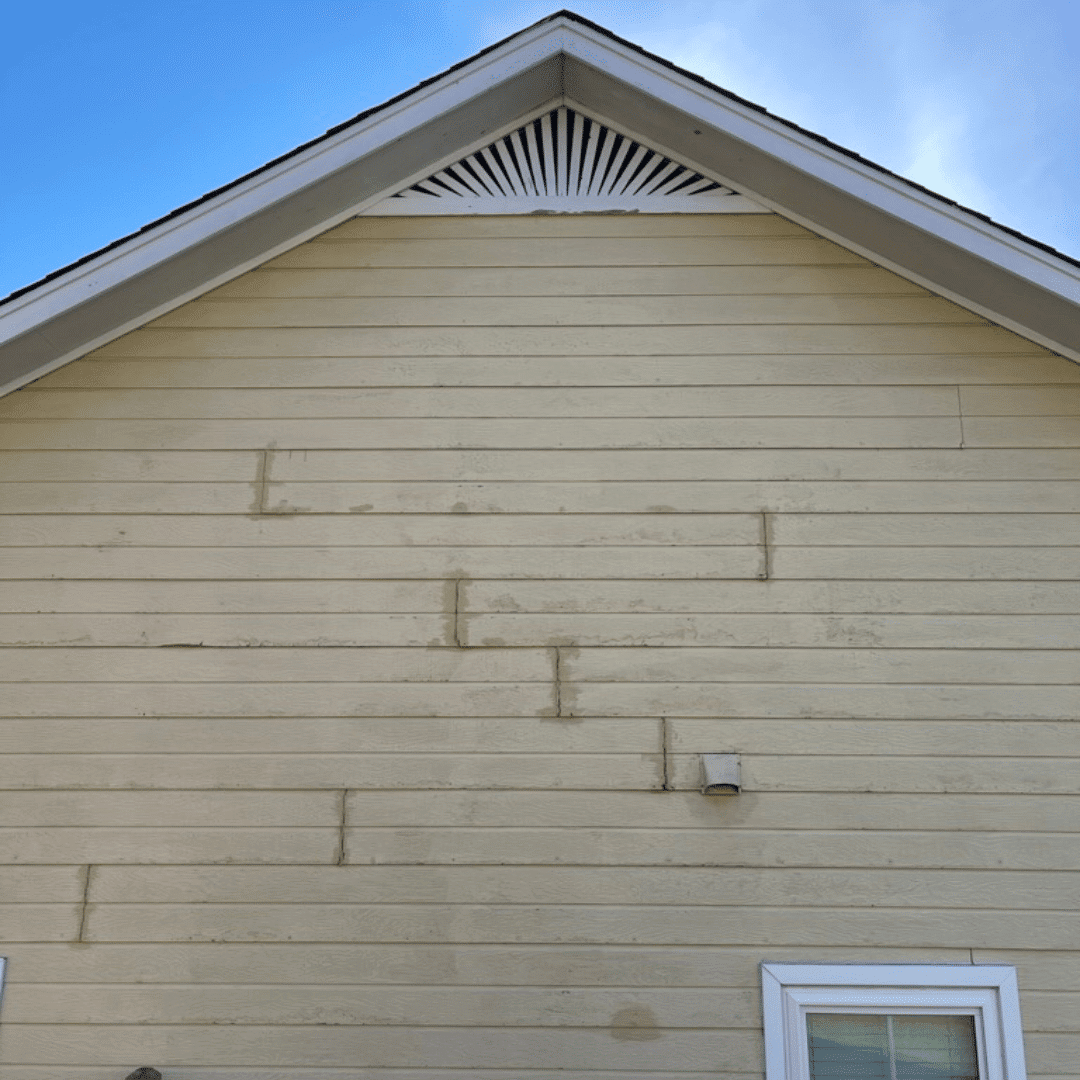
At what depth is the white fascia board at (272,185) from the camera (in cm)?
550

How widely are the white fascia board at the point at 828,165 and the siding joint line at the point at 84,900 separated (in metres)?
4.35

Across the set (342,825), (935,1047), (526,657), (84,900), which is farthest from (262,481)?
(935,1047)

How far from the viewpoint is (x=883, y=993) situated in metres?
4.91

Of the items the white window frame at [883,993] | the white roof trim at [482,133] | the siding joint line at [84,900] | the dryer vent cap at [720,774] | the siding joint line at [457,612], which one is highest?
the white roof trim at [482,133]

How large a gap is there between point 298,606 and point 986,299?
11.7ft

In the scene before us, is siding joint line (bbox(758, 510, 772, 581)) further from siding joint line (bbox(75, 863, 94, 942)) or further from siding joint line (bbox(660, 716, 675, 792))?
siding joint line (bbox(75, 863, 94, 942))

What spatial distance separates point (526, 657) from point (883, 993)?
2.02 metres

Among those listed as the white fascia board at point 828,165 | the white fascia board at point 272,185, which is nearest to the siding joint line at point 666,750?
the white fascia board at point 828,165

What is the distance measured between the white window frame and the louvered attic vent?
363 cm

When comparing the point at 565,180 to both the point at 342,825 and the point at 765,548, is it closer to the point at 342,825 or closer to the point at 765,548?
the point at 765,548

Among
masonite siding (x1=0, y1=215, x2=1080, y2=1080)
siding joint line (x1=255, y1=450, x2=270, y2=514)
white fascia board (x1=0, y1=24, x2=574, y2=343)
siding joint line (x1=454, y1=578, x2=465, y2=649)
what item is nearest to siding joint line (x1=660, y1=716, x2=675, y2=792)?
masonite siding (x1=0, y1=215, x2=1080, y2=1080)

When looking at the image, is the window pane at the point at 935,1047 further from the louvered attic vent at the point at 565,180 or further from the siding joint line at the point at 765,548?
the louvered attic vent at the point at 565,180

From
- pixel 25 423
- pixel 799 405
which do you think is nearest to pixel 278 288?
pixel 25 423

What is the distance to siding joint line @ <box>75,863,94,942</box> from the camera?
5.02m
